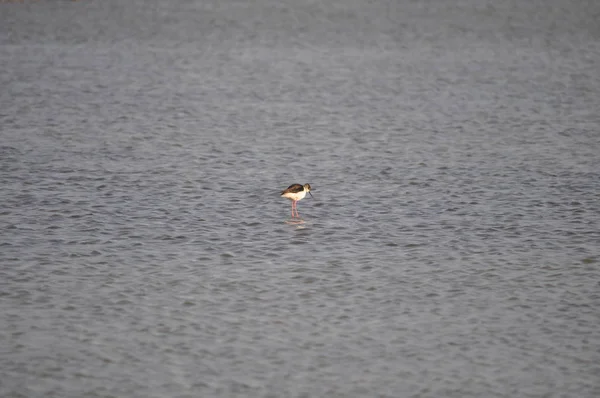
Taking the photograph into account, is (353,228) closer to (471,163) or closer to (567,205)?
(567,205)

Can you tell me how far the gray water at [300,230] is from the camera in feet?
36.1

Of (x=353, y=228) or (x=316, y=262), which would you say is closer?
(x=316, y=262)

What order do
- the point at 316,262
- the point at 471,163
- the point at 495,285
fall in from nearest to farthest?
1. the point at 495,285
2. the point at 316,262
3. the point at 471,163

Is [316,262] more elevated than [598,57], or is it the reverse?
[598,57]

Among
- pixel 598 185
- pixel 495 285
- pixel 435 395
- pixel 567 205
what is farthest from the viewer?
pixel 598 185

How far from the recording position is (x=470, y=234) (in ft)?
51.5

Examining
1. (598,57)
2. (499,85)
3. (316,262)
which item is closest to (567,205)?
(316,262)

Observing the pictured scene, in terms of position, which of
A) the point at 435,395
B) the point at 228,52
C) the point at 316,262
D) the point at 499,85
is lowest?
the point at 435,395

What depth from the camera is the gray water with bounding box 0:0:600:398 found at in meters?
11.0

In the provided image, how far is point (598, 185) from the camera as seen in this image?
60.7 feet

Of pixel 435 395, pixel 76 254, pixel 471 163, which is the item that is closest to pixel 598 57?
pixel 471 163

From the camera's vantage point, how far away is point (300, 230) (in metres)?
15.9

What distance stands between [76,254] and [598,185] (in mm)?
9393

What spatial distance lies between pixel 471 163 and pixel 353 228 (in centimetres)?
549
